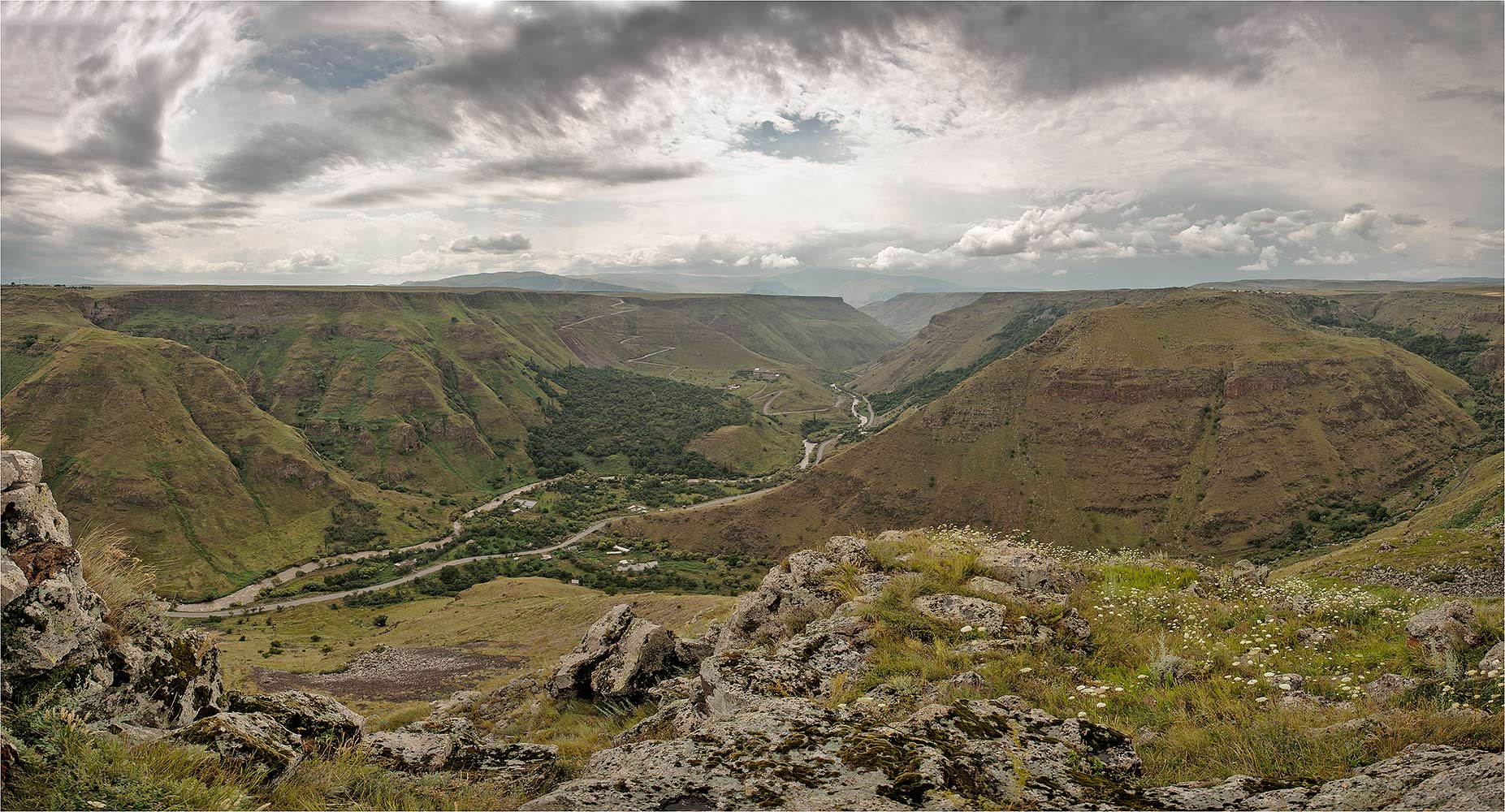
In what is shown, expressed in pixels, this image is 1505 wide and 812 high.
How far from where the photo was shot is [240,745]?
5648mm

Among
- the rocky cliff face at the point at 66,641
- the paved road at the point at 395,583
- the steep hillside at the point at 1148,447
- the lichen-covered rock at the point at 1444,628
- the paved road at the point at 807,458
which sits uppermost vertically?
the rocky cliff face at the point at 66,641

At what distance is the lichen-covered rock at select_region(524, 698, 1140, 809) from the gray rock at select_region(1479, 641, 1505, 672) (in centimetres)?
488

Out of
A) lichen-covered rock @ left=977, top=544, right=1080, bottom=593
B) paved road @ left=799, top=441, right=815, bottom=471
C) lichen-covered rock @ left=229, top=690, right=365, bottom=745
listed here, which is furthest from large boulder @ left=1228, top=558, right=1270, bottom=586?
paved road @ left=799, top=441, right=815, bottom=471

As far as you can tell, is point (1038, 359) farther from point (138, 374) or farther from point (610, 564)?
point (138, 374)

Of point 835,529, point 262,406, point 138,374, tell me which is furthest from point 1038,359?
point 262,406

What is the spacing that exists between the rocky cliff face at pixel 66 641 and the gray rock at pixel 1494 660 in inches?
581

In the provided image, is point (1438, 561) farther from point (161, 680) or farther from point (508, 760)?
point (161, 680)

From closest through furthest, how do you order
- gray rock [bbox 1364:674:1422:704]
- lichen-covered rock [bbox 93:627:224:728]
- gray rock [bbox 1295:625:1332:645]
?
lichen-covered rock [bbox 93:627:224:728] < gray rock [bbox 1364:674:1422:704] < gray rock [bbox 1295:625:1332:645]

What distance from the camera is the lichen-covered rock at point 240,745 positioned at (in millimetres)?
5539

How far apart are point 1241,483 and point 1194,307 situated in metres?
51.6

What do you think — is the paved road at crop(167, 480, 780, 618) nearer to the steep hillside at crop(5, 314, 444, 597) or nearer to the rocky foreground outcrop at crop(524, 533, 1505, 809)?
the steep hillside at crop(5, 314, 444, 597)

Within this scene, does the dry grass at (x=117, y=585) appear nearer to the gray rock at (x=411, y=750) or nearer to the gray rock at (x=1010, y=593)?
the gray rock at (x=411, y=750)

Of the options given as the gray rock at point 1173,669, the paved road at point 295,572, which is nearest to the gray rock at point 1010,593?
the gray rock at point 1173,669

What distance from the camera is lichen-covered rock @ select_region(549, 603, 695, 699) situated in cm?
1353
